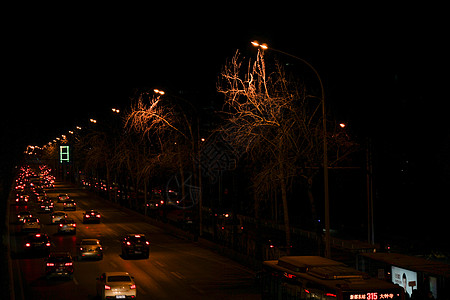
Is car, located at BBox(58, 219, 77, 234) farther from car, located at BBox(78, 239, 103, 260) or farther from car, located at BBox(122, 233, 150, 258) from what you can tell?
car, located at BBox(78, 239, 103, 260)

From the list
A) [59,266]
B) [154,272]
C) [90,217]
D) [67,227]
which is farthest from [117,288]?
[90,217]

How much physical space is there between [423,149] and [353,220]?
1134 cm

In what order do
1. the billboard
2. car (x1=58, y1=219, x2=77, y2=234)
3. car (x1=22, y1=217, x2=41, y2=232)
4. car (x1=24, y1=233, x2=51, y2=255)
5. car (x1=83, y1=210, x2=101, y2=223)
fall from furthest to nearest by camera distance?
car (x1=83, y1=210, x2=101, y2=223) < car (x1=58, y1=219, x2=77, y2=234) < car (x1=22, y1=217, x2=41, y2=232) < car (x1=24, y1=233, x2=51, y2=255) < the billboard

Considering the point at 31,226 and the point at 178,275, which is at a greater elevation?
the point at 31,226

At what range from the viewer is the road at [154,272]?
1066 inches

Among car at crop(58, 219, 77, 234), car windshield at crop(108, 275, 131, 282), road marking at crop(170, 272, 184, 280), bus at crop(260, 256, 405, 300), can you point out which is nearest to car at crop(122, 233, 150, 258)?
road marking at crop(170, 272, 184, 280)

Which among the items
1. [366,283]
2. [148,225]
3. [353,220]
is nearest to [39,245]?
[148,225]

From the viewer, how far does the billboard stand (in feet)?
70.9

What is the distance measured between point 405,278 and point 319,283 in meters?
6.41

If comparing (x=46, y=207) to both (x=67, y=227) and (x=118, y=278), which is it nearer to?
(x=67, y=227)

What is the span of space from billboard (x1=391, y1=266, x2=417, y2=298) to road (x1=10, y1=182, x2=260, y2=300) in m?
5.94

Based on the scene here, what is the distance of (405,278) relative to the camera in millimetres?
22141

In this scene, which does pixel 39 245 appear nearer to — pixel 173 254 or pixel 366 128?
pixel 173 254

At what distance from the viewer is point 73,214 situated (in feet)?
235
